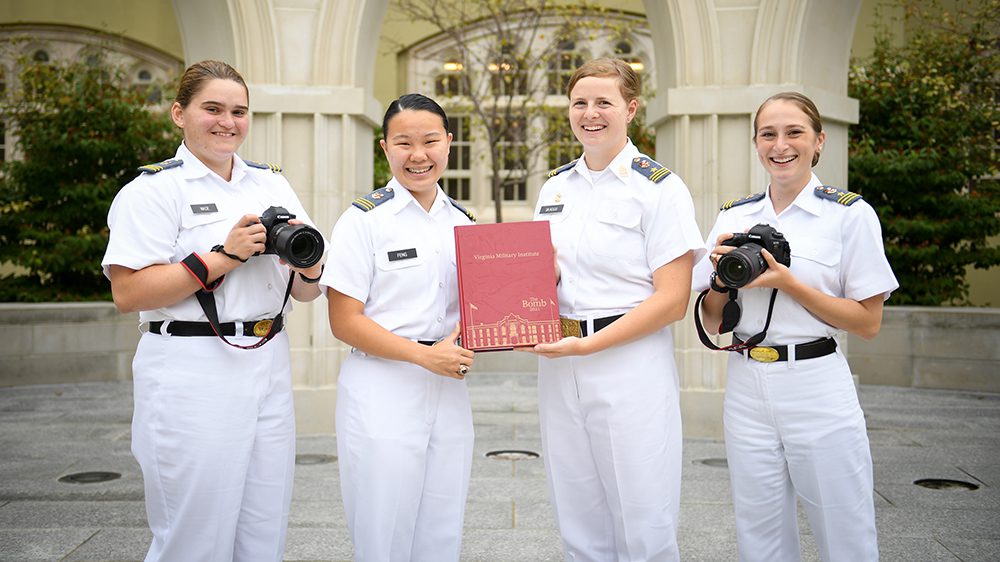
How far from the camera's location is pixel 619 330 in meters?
2.92

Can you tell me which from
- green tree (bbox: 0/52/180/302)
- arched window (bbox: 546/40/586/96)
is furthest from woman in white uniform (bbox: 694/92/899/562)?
arched window (bbox: 546/40/586/96)

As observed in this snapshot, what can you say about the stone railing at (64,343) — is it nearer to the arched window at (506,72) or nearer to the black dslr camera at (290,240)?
the arched window at (506,72)

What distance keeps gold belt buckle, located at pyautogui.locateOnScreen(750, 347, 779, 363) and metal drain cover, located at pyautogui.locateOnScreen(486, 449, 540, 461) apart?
129 inches

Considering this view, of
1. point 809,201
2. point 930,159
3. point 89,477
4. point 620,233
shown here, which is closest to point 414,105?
Result: point 620,233

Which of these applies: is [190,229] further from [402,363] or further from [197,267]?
[402,363]

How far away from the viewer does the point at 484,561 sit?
4117 mm

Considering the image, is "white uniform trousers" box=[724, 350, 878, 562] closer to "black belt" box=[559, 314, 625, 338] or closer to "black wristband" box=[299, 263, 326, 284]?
"black belt" box=[559, 314, 625, 338]

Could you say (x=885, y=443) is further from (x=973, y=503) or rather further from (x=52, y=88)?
(x=52, y=88)

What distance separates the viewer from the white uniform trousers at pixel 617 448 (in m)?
3.00

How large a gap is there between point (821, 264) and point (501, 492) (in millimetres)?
2749

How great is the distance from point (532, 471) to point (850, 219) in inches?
126

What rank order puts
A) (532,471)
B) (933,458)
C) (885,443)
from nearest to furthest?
1. (532,471)
2. (933,458)
3. (885,443)

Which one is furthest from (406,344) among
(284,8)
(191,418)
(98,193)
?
(98,193)

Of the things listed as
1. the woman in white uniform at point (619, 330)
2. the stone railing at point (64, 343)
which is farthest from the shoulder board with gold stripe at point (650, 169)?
the stone railing at point (64, 343)
